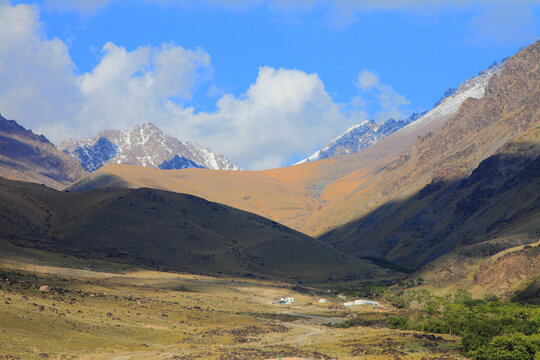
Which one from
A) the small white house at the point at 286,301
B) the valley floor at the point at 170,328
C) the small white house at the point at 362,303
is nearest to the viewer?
the valley floor at the point at 170,328

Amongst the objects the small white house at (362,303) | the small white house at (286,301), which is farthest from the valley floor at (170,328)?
the small white house at (362,303)

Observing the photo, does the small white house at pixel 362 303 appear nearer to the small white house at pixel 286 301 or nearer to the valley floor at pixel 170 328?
the valley floor at pixel 170 328

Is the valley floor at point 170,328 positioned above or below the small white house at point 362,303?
below

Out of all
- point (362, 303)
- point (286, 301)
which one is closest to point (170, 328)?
point (286, 301)

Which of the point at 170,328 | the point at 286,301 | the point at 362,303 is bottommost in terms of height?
the point at 170,328

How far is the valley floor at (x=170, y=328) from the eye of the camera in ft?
228

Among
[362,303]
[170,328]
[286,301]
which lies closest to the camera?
[170,328]

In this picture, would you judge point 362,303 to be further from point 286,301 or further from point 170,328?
point 170,328

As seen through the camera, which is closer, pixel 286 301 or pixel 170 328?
pixel 170 328

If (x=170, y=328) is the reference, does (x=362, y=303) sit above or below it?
above

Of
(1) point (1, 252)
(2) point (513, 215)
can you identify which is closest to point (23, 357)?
(1) point (1, 252)

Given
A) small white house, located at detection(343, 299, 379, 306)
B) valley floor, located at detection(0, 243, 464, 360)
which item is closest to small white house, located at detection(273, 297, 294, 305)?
valley floor, located at detection(0, 243, 464, 360)

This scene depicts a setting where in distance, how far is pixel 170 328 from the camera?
9119 cm

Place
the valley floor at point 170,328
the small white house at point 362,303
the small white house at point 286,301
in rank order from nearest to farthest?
the valley floor at point 170,328
the small white house at point 362,303
the small white house at point 286,301
